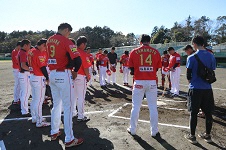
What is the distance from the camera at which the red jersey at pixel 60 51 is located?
13.8ft

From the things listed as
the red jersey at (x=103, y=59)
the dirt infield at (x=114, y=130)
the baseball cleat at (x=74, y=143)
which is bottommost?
the dirt infield at (x=114, y=130)

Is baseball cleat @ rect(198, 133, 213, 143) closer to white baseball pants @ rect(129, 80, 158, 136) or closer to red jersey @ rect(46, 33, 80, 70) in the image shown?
white baseball pants @ rect(129, 80, 158, 136)

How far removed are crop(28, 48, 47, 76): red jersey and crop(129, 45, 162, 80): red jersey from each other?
2423mm

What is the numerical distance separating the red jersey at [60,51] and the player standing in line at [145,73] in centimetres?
144

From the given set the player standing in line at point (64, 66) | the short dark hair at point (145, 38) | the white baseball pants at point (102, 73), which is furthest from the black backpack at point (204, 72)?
the white baseball pants at point (102, 73)

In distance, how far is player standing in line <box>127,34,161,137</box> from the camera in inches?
187

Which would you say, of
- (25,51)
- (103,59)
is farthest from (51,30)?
(25,51)

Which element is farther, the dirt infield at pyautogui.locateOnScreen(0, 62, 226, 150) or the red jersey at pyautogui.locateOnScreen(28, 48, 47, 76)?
the red jersey at pyautogui.locateOnScreen(28, 48, 47, 76)

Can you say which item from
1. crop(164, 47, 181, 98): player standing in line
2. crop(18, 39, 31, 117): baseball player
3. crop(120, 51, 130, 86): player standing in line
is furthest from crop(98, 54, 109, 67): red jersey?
crop(18, 39, 31, 117): baseball player

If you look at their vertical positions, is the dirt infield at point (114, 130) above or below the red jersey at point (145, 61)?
below

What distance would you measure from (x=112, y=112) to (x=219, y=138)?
131 inches

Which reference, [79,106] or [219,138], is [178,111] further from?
[79,106]

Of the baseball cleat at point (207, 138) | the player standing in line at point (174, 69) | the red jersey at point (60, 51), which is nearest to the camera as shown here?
the red jersey at point (60, 51)

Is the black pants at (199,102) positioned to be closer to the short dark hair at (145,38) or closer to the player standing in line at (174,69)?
the short dark hair at (145,38)
